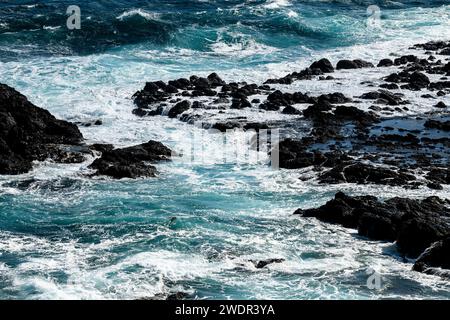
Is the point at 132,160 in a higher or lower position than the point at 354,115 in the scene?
lower

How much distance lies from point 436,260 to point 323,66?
81.5ft

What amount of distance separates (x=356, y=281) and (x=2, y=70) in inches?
1094

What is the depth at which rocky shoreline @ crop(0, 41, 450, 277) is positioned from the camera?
61.2 feet

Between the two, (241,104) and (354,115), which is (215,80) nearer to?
(241,104)

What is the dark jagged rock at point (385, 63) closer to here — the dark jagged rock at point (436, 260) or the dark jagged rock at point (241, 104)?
the dark jagged rock at point (241, 104)

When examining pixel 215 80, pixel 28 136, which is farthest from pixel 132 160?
pixel 215 80

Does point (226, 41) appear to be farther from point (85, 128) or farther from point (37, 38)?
point (85, 128)

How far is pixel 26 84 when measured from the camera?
3556cm

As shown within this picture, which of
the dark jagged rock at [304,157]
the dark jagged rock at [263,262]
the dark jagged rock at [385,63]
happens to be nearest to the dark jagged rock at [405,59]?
the dark jagged rock at [385,63]

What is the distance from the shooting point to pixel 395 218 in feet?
59.9
